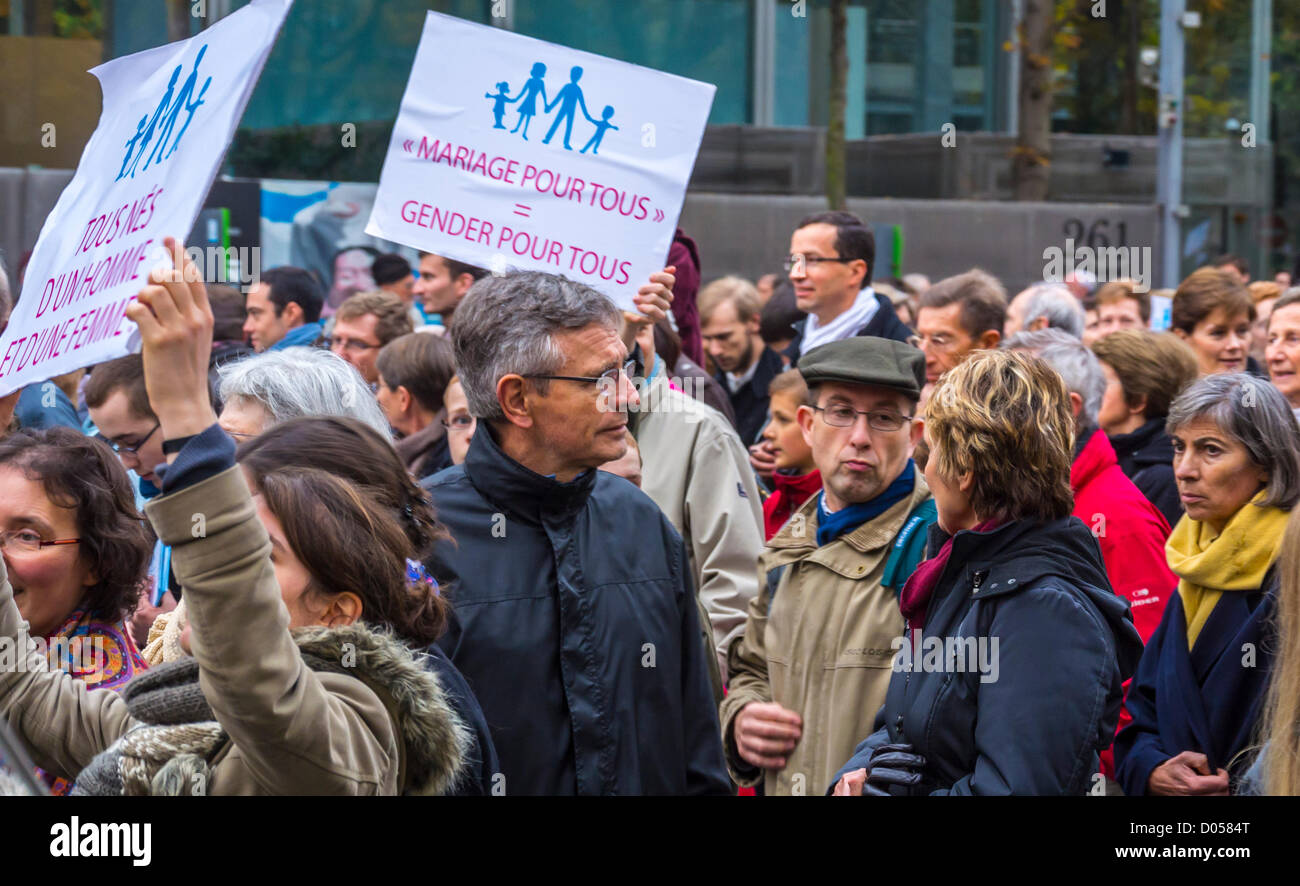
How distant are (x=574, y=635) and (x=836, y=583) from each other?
1.00m

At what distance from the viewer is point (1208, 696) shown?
4051mm

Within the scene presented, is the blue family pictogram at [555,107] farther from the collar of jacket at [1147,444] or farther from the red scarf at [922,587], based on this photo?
the collar of jacket at [1147,444]

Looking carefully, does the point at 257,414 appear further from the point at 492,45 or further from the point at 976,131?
the point at 976,131

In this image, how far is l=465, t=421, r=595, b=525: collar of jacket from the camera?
3.25 m

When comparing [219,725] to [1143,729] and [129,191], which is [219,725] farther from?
[1143,729]

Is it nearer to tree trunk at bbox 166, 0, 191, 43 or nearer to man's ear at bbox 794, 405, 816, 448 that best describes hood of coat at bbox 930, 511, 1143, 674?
man's ear at bbox 794, 405, 816, 448

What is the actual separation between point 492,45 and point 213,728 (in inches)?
125

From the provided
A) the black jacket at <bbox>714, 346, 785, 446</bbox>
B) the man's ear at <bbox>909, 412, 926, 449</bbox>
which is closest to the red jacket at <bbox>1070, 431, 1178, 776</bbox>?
the man's ear at <bbox>909, 412, 926, 449</bbox>

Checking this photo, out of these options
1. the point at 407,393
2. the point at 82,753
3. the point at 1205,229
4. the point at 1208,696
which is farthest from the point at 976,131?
the point at 82,753

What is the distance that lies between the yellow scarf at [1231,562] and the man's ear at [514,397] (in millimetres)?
1930

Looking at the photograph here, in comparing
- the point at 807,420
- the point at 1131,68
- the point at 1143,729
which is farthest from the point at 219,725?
the point at 1131,68

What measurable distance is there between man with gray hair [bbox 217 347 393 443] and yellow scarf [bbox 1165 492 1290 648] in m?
2.18

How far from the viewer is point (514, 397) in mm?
3365

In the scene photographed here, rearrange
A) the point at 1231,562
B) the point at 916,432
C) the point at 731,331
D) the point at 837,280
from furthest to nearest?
the point at 731,331
the point at 837,280
the point at 916,432
the point at 1231,562
